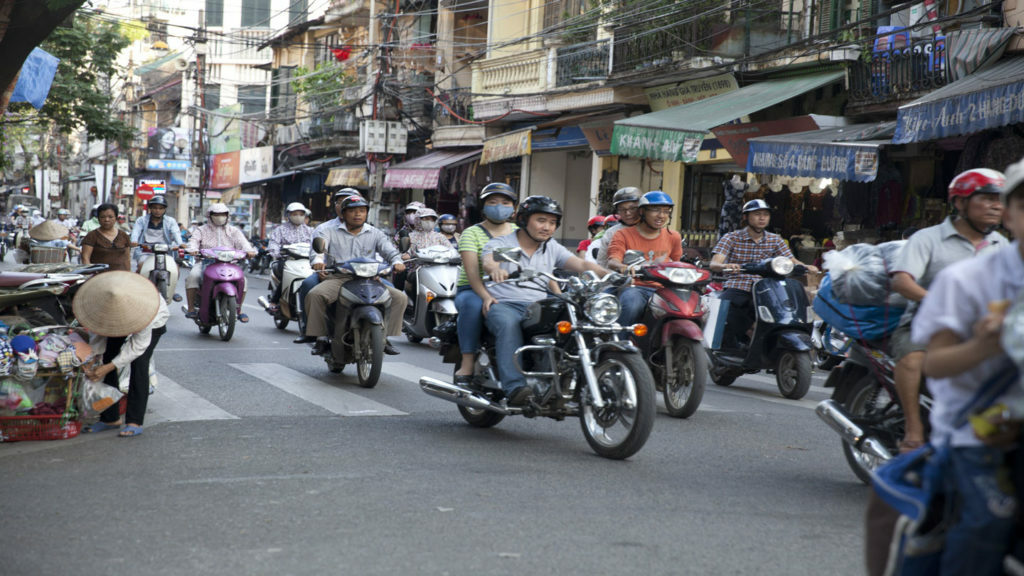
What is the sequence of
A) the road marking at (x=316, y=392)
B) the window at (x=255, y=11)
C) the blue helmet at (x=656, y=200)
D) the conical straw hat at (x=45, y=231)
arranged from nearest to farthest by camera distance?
the road marking at (x=316, y=392), the blue helmet at (x=656, y=200), the conical straw hat at (x=45, y=231), the window at (x=255, y=11)

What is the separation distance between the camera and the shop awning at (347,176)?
36156 mm

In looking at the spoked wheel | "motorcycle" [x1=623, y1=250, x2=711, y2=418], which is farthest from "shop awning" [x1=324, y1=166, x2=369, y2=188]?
"motorcycle" [x1=623, y1=250, x2=711, y2=418]

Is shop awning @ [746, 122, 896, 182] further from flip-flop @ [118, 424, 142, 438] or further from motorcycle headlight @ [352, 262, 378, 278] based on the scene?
flip-flop @ [118, 424, 142, 438]

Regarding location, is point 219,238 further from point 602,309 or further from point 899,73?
point 899,73

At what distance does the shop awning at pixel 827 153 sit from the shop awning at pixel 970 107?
0.82m

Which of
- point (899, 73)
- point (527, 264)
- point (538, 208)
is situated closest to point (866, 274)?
point (538, 208)

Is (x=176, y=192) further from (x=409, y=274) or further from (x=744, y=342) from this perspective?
(x=744, y=342)

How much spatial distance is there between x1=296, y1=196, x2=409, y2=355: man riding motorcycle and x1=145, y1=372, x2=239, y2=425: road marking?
137cm

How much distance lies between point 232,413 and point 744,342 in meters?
4.67

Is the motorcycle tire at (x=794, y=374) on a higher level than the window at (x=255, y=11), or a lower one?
lower

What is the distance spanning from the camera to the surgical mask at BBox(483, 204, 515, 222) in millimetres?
7766

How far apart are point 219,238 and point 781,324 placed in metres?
7.96

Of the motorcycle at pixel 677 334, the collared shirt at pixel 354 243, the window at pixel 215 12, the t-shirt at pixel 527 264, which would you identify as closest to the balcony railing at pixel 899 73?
the motorcycle at pixel 677 334

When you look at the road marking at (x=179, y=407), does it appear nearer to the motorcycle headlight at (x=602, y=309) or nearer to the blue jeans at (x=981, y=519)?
the motorcycle headlight at (x=602, y=309)
